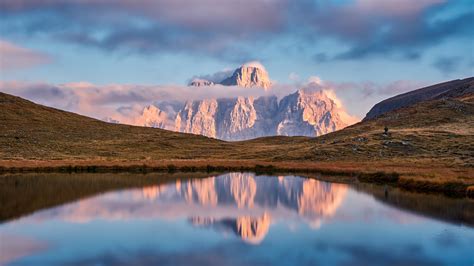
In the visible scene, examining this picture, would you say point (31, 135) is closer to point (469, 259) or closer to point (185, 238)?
point (185, 238)

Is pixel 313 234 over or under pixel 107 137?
under

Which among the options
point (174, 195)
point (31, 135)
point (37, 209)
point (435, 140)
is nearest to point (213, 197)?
point (174, 195)

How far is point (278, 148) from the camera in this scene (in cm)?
14375

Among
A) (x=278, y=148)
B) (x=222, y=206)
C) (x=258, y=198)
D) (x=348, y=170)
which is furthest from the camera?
(x=278, y=148)

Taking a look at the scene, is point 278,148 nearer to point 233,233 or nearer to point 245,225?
point 245,225

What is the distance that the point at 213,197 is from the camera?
156 ft

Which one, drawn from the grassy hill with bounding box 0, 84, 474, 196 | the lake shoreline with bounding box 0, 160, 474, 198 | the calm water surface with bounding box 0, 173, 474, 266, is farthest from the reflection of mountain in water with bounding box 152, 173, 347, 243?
the grassy hill with bounding box 0, 84, 474, 196

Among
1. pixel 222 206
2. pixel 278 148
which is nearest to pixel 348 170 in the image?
pixel 222 206

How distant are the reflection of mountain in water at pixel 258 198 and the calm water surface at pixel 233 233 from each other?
0.13 metres

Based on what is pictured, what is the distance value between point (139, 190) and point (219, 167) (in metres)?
37.2

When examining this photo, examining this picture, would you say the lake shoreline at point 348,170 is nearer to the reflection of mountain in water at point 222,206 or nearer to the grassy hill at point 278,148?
the grassy hill at point 278,148

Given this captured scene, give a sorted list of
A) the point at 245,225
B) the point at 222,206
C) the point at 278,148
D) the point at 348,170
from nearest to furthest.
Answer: the point at 245,225 < the point at 222,206 < the point at 348,170 < the point at 278,148

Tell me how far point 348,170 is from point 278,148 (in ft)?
228

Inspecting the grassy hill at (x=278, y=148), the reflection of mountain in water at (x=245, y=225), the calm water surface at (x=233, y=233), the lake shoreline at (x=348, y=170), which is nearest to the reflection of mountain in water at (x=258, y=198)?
the reflection of mountain in water at (x=245, y=225)
